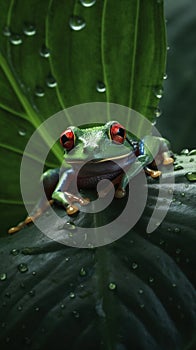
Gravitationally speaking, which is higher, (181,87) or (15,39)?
(15,39)

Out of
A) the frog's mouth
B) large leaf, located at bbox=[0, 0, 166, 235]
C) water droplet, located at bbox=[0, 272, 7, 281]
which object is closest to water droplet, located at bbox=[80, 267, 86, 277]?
water droplet, located at bbox=[0, 272, 7, 281]

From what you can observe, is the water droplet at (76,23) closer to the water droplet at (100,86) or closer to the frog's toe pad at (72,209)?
the water droplet at (100,86)

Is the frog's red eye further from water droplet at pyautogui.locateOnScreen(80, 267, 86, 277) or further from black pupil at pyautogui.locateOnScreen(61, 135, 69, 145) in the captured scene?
water droplet at pyautogui.locateOnScreen(80, 267, 86, 277)

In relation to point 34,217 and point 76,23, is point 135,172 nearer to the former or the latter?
point 34,217

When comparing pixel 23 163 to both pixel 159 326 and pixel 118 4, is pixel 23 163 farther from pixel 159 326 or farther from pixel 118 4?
pixel 159 326

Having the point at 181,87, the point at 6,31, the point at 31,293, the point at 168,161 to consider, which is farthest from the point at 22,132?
the point at 181,87

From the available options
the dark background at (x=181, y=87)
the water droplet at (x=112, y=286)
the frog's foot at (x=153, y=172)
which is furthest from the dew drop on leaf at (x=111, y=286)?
the dark background at (x=181, y=87)
